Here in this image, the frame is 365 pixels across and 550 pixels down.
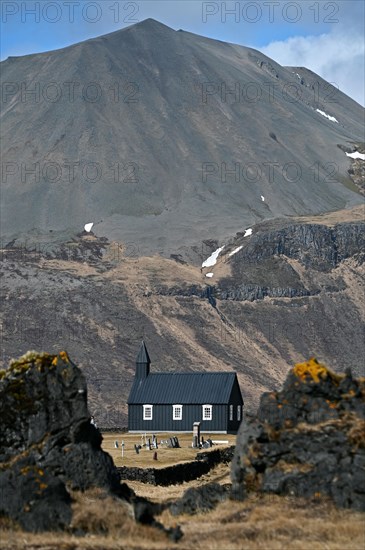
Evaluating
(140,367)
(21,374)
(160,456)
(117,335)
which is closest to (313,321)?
(117,335)

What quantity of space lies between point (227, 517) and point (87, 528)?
9.91ft

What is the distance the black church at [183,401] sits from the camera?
312ft

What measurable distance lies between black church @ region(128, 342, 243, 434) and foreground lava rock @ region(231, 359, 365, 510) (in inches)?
2706

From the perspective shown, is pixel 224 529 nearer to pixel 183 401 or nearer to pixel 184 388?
pixel 183 401

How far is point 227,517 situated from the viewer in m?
23.2

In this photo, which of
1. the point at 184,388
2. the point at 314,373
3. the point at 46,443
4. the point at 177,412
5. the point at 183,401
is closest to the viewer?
the point at 46,443

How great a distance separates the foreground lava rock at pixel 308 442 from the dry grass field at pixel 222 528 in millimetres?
413

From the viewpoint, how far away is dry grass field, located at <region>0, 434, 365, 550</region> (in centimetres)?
2031

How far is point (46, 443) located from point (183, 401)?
239ft

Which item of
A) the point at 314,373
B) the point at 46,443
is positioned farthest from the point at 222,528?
the point at 314,373

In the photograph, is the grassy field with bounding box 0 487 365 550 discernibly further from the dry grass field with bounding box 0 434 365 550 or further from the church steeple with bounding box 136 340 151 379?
the church steeple with bounding box 136 340 151 379

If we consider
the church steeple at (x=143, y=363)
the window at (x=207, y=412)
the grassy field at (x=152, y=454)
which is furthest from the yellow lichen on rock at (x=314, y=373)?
the church steeple at (x=143, y=363)

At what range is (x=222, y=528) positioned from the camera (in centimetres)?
2195

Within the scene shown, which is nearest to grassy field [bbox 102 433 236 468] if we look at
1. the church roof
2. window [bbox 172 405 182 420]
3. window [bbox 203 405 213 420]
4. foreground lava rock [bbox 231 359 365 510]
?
window [bbox 203 405 213 420]
